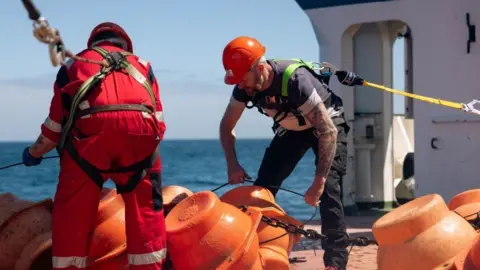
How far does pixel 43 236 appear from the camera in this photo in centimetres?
516

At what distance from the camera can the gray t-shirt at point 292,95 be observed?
547 centimetres

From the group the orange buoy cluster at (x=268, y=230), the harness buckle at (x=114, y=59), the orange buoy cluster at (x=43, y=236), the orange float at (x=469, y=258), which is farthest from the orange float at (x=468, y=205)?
the harness buckle at (x=114, y=59)

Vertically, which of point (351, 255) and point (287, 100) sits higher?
point (287, 100)

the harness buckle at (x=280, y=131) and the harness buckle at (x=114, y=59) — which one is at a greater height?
the harness buckle at (x=114, y=59)

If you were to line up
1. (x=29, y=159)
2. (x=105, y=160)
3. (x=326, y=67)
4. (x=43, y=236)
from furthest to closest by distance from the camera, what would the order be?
(x=326, y=67), (x=43, y=236), (x=29, y=159), (x=105, y=160)

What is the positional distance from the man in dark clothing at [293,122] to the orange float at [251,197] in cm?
28

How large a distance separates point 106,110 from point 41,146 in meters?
0.56

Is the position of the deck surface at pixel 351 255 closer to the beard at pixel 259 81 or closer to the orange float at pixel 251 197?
the orange float at pixel 251 197

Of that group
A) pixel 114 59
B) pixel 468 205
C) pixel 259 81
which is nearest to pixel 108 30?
pixel 114 59

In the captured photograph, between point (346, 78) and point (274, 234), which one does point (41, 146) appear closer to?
point (274, 234)

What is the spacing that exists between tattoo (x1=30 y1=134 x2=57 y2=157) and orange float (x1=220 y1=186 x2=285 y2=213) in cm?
144

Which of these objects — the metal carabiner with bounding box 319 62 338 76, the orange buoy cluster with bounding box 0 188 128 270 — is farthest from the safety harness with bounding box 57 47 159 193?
the metal carabiner with bounding box 319 62 338 76

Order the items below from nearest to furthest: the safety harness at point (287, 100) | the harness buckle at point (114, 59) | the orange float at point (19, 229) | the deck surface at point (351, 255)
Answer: the harness buckle at point (114, 59) → the orange float at point (19, 229) → the safety harness at point (287, 100) → the deck surface at point (351, 255)

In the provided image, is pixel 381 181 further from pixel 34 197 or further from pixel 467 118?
pixel 34 197
